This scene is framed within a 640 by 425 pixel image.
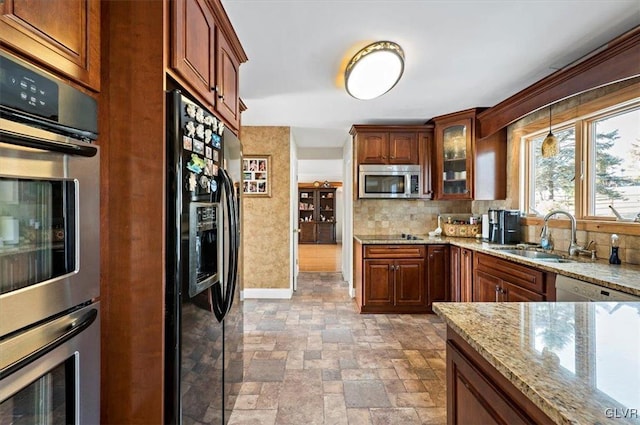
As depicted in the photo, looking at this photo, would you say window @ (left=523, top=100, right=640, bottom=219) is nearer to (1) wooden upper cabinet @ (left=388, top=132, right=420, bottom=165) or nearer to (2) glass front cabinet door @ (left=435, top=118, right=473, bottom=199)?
(2) glass front cabinet door @ (left=435, top=118, right=473, bottom=199)

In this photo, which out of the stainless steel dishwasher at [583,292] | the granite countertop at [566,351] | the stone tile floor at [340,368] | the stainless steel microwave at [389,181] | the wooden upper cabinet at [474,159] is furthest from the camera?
the stainless steel microwave at [389,181]

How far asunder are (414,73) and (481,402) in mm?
2370

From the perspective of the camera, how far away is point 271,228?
4258 mm

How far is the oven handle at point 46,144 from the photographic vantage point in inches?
27.5

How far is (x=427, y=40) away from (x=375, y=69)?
0.38m

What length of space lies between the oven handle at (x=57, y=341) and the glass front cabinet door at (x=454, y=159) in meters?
3.68

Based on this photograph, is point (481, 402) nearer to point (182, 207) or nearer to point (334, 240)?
point (182, 207)

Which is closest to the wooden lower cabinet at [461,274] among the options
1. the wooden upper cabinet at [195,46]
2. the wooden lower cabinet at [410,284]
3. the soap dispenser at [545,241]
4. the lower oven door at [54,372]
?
the wooden lower cabinet at [410,284]

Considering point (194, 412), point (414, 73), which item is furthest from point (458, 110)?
point (194, 412)

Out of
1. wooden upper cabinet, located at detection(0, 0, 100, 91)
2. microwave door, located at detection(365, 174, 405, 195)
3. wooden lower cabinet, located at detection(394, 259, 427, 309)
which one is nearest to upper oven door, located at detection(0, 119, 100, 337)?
wooden upper cabinet, located at detection(0, 0, 100, 91)

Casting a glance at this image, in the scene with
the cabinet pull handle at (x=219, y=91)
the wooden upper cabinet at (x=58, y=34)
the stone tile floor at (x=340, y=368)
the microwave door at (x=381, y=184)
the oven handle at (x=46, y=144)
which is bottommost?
the stone tile floor at (x=340, y=368)

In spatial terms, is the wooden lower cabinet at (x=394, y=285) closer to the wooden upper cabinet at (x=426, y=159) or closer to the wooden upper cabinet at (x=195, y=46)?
the wooden upper cabinet at (x=426, y=159)

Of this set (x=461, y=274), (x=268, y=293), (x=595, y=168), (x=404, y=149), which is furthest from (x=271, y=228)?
(x=595, y=168)

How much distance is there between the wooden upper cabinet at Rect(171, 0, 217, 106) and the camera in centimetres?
116
